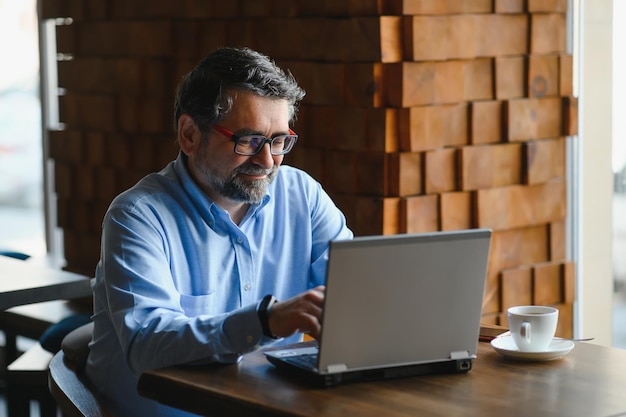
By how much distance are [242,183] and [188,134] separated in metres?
0.22

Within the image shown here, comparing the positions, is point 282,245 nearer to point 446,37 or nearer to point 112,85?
point 446,37

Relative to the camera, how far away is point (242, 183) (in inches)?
91.9

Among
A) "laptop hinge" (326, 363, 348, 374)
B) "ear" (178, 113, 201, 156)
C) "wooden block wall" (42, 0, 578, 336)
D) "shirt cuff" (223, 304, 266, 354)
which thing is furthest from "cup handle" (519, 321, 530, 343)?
"wooden block wall" (42, 0, 578, 336)

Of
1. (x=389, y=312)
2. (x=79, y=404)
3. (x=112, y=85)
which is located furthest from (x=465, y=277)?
(x=112, y=85)

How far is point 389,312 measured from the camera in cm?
187

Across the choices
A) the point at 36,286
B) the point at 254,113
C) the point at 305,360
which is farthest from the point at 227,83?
the point at 36,286

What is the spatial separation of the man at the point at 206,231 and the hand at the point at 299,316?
0.14 m

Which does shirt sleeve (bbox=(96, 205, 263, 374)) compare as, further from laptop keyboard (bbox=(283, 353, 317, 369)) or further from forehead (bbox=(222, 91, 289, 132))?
forehead (bbox=(222, 91, 289, 132))

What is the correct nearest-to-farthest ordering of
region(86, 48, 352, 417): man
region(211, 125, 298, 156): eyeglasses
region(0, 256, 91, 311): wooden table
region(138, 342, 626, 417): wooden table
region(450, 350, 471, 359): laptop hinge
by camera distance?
region(138, 342, 626, 417): wooden table → region(450, 350, 471, 359): laptop hinge → region(86, 48, 352, 417): man → region(211, 125, 298, 156): eyeglasses → region(0, 256, 91, 311): wooden table

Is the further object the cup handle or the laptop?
the cup handle

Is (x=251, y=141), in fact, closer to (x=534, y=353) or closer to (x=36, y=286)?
(x=534, y=353)

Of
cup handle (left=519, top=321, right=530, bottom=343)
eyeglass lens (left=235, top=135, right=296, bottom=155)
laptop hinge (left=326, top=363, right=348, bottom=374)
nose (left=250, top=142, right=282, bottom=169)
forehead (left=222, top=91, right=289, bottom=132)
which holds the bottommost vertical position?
laptop hinge (left=326, top=363, right=348, bottom=374)

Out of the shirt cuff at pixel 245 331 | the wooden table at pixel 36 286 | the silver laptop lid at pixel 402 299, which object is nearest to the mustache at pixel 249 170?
the shirt cuff at pixel 245 331

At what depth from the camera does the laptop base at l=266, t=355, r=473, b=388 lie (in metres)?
1.85
